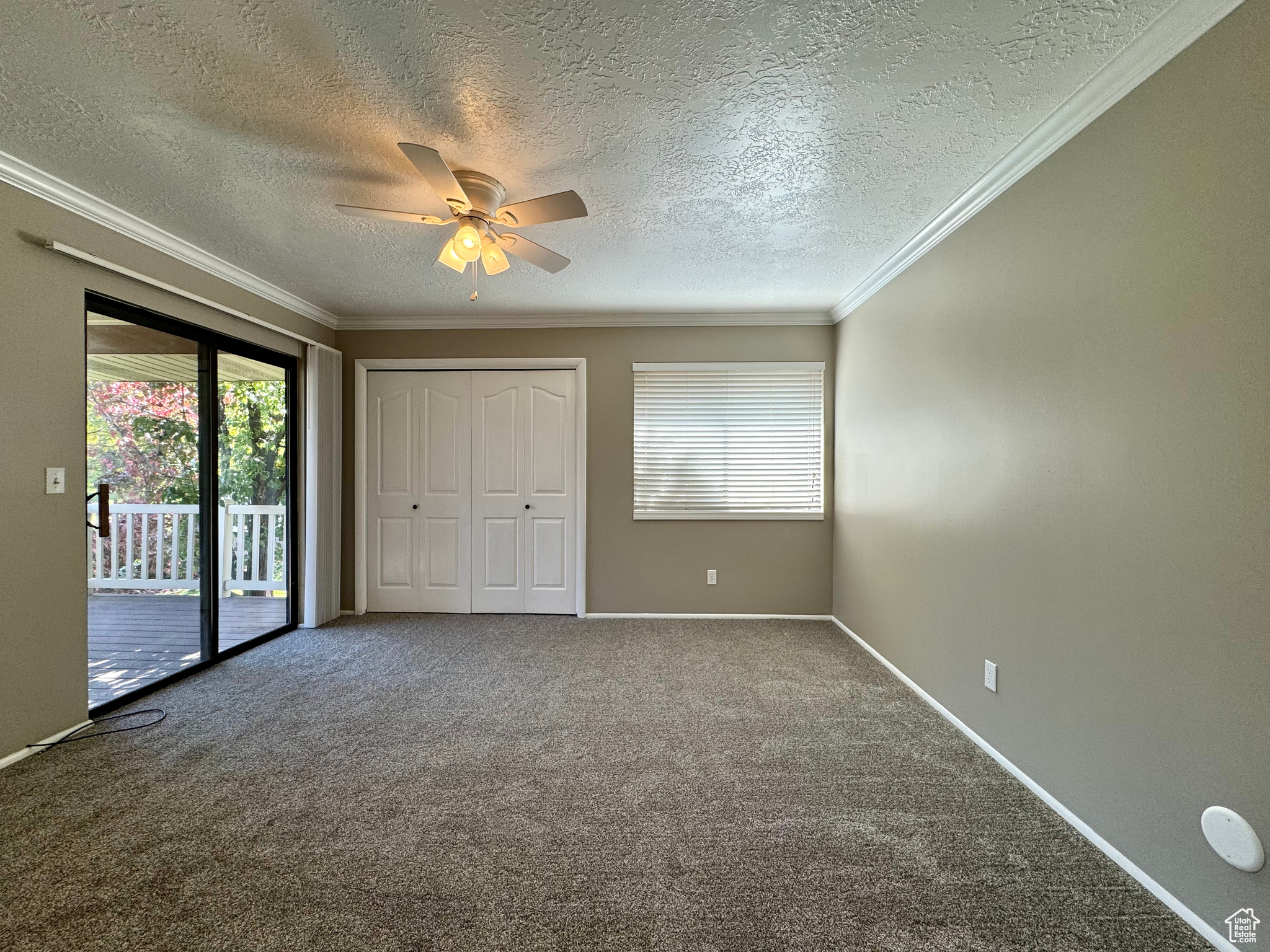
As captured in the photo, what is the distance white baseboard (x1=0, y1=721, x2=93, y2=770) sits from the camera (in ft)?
7.07

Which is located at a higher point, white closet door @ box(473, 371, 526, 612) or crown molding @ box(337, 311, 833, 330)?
crown molding @ box(337, 311, 833, 330)

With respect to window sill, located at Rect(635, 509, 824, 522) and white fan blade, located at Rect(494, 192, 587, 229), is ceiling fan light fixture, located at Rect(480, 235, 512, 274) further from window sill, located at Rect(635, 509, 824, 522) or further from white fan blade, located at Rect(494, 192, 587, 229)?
window sill, located at Rect(635, 509, 824, 522)

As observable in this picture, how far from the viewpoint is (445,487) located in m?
4.49

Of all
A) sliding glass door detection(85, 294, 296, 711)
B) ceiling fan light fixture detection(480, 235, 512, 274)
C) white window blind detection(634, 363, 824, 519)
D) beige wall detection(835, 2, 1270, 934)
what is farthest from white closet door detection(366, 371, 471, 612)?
beige wall detection(835, 2, 1270, 934)

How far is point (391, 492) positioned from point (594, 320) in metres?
2.18

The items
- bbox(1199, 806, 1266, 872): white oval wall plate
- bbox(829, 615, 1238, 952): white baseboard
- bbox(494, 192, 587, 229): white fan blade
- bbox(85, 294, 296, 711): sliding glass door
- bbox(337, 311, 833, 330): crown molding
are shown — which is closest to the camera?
bbox(1199, 806, 1266, 872): white oval wall plate

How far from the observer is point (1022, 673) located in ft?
6.88

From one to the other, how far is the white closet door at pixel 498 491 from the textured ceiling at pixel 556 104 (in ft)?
5.63

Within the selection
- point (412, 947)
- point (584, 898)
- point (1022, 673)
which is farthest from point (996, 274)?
point (412, 947)

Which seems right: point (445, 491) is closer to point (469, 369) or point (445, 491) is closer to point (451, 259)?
point (469, 369)

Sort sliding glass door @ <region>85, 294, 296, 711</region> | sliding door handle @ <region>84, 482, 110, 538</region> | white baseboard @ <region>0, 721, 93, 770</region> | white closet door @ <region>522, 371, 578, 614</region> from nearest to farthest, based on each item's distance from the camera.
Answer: white baseboard @ <region>0, 721, 93, 770</region>, sliding door handle @ <region>84, 482, 110, 538</region>, sliding glass door @ <region>85, 294, 296, 711</region>, white closet door @ <region>522, 371, 578, 614</region>

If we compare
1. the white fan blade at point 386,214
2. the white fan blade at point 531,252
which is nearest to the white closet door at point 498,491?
the white fan blade at point 531,252

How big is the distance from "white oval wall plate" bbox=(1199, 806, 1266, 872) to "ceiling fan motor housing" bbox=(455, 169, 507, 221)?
2.85 metres

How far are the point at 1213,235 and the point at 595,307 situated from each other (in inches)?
131
